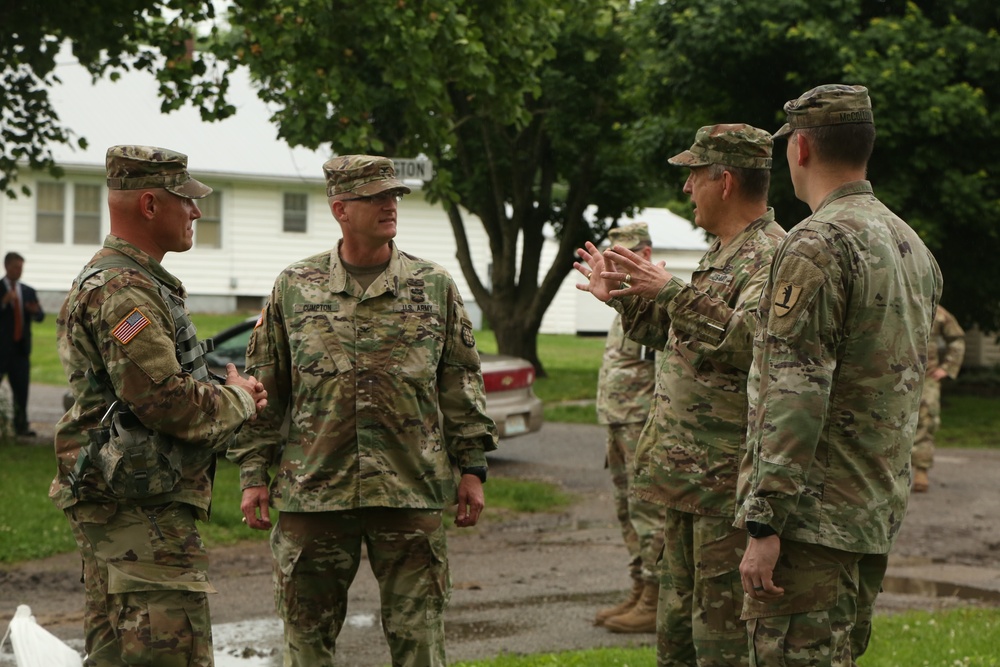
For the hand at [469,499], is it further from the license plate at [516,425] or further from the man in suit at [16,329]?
the man in suit at [16,329]

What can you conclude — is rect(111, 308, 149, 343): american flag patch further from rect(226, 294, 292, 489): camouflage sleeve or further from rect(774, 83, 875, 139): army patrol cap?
rect(774, 83, 875, 139): army patrol cap

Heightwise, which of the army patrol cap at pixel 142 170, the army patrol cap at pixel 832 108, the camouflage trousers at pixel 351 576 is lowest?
the camouflage trousers at pixel 351 576

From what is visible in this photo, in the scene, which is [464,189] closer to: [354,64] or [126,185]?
[354,64]

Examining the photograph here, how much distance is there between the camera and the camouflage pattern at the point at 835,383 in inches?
147

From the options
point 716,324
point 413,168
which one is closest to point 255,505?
point 716,324

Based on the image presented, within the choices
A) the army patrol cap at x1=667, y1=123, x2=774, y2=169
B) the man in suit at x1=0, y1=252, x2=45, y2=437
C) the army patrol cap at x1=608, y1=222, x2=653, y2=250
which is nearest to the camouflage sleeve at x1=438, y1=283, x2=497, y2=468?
the army patrol cap at x1=667, y1=123, x2=774, y2=169

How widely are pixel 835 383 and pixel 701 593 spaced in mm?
1195

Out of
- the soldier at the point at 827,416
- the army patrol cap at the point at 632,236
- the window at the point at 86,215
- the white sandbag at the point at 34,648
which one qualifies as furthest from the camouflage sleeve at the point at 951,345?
the window at the point at 86,215

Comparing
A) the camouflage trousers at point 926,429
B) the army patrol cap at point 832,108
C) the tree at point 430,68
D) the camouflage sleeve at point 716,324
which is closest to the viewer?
the army patrol cap at point 832,108

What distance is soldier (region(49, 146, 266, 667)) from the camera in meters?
4.22

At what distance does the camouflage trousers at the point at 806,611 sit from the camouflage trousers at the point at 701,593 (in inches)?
28.9

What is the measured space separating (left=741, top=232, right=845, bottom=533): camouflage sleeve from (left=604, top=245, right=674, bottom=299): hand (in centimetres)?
93

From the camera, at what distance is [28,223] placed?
30906 millimetres

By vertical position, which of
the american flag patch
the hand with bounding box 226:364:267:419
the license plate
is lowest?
the license plate
